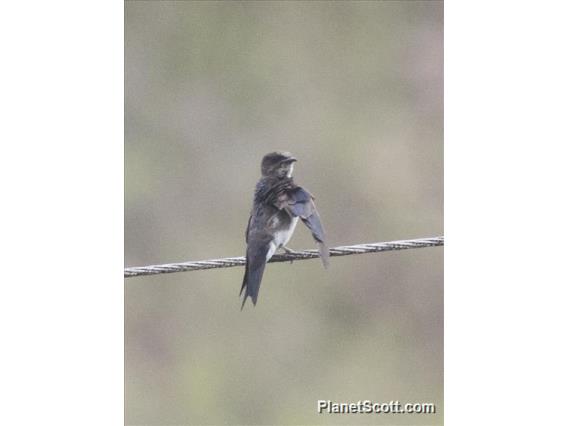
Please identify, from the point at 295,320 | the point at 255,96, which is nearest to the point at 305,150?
the point at 255,96

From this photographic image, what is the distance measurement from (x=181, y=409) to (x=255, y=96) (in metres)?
1.40

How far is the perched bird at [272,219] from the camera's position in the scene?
142 inches

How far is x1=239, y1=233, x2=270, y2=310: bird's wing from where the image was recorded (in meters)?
3.61

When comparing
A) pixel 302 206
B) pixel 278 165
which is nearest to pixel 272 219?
pixel 302 206

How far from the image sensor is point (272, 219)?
143 inches

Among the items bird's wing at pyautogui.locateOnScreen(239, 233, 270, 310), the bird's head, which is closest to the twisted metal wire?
bird's wing at pyautogui.locateOnScreen(239, 233, 270, 310)

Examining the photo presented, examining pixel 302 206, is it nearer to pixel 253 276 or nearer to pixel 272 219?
pixel 272 219

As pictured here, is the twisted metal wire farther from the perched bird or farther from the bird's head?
the bird's head

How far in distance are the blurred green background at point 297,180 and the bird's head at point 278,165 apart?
0.05m

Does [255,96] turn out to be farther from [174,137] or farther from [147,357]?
[147,357]

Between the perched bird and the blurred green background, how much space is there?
7 cm

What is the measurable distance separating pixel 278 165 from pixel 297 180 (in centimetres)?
10

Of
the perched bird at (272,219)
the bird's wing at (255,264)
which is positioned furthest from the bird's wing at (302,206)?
the bird's wing at (255,264)

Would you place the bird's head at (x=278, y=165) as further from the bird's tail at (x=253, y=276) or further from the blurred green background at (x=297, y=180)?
the bird's tail at (x=253, y=276)
